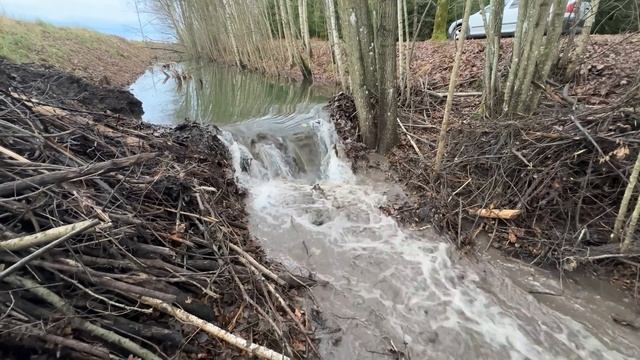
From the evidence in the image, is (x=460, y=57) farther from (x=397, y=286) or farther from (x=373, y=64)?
(x=397, y=286)

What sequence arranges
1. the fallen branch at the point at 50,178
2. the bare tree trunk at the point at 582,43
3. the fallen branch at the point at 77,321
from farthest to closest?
the bare tree trunk at the point at 582,43, the fallen branch at the point at 50,178, the fallen branch at the point at 77,321

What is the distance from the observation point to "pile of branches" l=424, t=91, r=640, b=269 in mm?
4109

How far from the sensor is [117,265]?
2.80 metres

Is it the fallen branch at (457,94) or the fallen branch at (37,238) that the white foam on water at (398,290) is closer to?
the fallen branch at (37,238)

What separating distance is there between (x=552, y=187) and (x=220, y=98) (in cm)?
1236

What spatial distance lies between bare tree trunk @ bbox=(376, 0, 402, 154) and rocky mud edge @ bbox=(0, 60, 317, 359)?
3.45 m

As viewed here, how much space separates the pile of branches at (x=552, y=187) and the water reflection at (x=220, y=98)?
6.43 meters

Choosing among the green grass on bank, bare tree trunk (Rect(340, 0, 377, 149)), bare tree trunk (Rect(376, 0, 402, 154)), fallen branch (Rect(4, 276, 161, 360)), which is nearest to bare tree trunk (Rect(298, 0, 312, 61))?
the green grass on bank

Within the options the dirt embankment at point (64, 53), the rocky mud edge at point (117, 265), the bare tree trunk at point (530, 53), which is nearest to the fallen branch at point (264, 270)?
the rocky mud edge at point (117, 265)

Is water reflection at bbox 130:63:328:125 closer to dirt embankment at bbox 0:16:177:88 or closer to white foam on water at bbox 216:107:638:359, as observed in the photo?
dirt embankment at bbox 0:16:177:88

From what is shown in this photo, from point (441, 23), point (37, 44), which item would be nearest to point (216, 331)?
point (441, 23)

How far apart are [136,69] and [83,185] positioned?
2192 cm

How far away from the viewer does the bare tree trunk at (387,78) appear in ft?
19.7

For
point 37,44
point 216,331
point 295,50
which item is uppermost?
point 37,44
